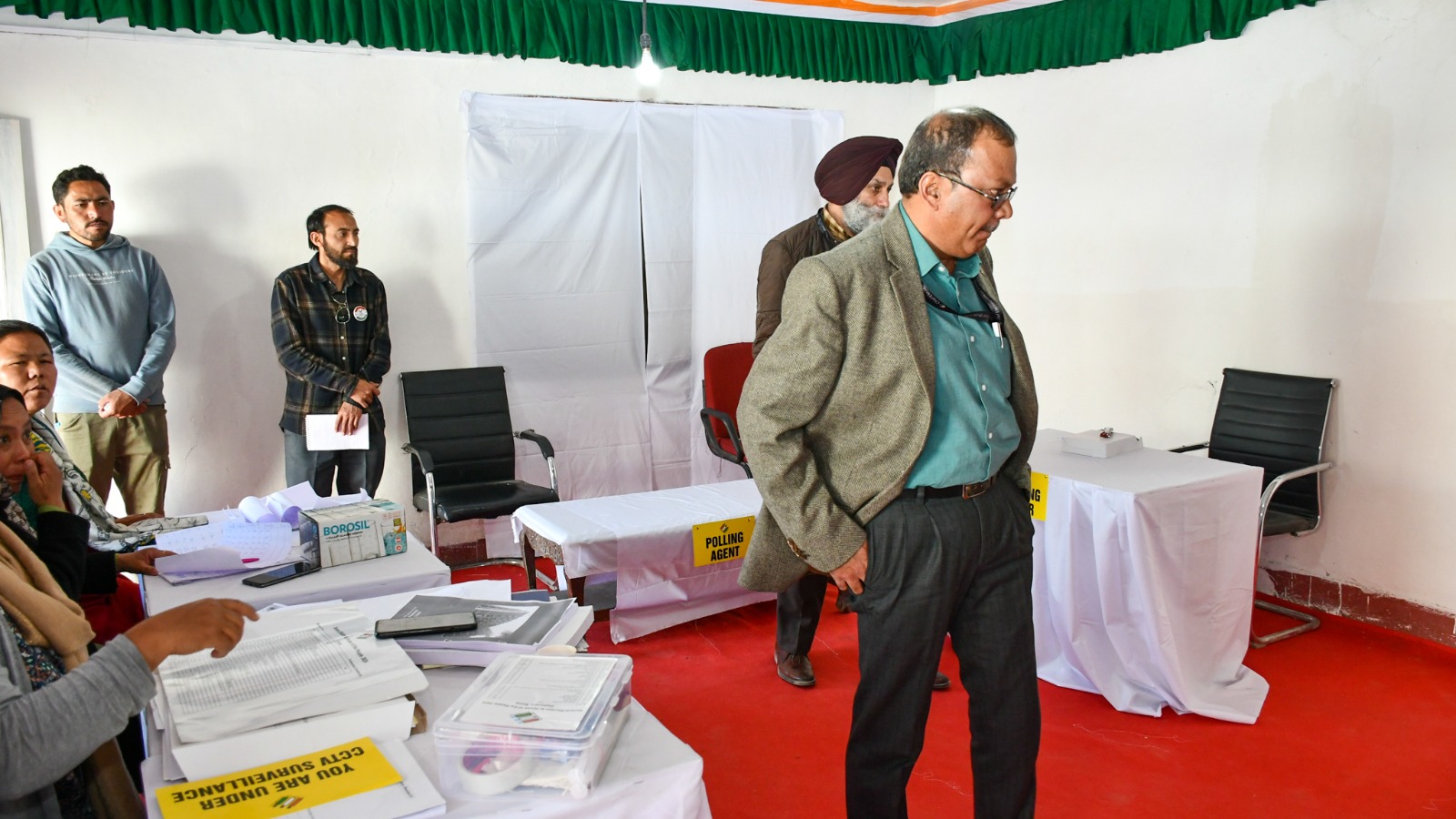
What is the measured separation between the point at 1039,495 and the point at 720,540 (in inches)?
41.1

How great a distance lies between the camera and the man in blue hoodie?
12.1 ft

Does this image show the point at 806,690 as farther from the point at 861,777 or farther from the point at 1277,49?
the point at 1277,49

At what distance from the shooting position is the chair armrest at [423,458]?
13.2ft

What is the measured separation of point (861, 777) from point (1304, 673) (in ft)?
7.36

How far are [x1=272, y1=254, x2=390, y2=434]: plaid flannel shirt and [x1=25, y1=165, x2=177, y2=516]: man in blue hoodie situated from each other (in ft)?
1.40

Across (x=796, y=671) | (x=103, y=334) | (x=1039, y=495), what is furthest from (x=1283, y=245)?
(x=103, y=334)

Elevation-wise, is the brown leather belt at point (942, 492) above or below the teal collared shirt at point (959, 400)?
below

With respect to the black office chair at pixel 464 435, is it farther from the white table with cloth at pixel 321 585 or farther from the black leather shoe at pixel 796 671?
the white table with cloth at pixel 321 585

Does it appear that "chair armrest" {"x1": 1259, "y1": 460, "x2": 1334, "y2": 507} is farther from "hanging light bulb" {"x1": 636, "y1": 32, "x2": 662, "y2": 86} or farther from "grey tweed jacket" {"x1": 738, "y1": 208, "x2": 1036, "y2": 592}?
"hanging light bulb" {"x1": 636, "y1": 32, "x2": 662, "y2": 86}

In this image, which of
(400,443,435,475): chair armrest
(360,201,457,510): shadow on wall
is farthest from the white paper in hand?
(360,201,457,510): shadow on wall

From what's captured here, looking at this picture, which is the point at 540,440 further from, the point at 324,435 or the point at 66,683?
the point at 66,683

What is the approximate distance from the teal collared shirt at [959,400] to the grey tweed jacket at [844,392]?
0.05 metres

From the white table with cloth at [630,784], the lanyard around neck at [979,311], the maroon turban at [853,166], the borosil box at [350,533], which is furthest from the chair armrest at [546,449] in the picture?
the white table with cloth at [630,784]

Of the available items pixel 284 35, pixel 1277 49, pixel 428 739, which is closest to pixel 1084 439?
pixel 1277 49
